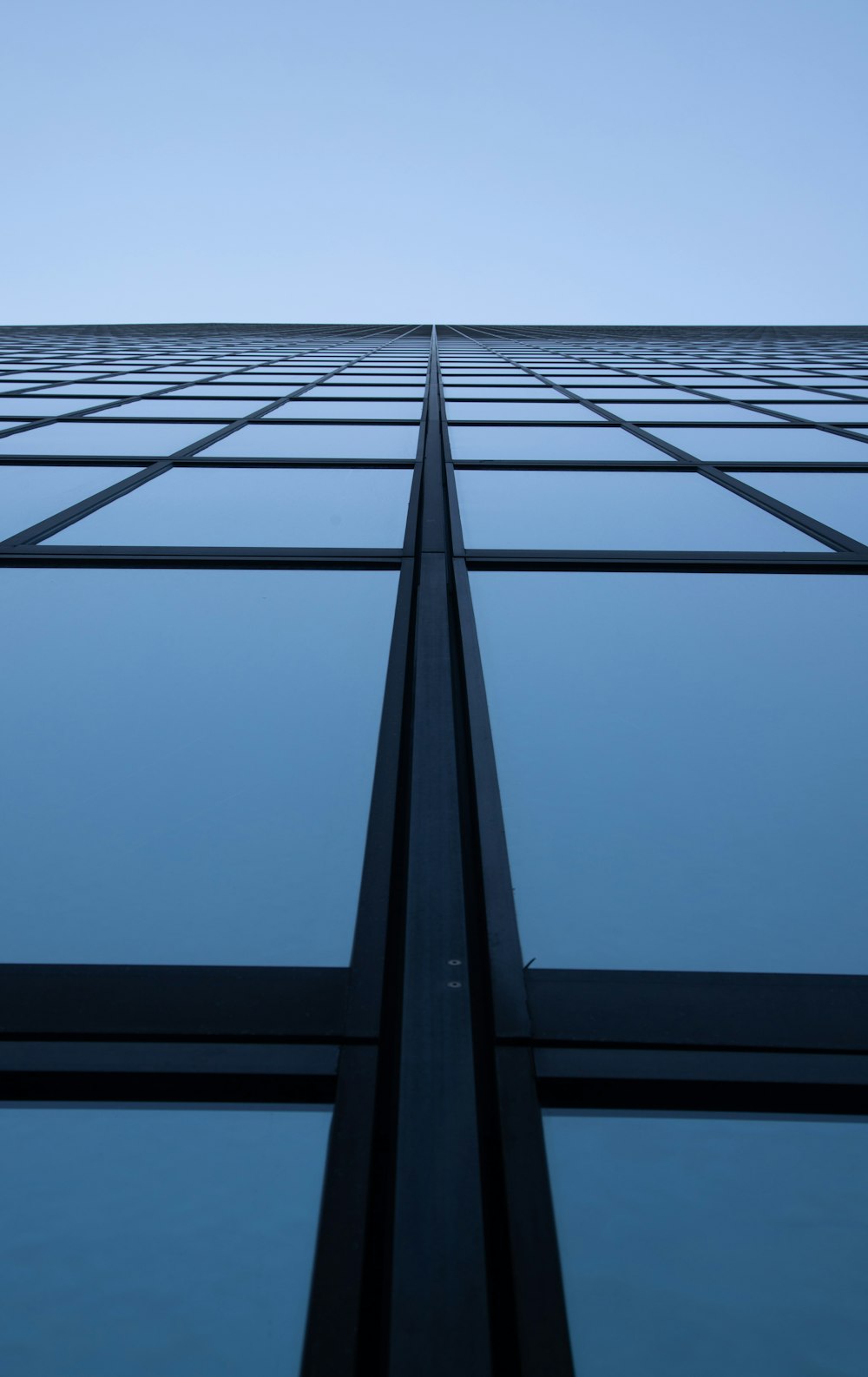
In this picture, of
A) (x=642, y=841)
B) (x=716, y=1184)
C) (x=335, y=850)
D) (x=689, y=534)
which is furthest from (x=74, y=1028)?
(x=689, y=534)

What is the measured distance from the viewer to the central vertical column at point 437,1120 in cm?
141

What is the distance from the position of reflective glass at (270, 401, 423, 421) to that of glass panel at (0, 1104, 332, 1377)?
8615 mm

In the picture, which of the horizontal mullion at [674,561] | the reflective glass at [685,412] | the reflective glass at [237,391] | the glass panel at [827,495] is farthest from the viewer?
the reflective glass at [237,391]

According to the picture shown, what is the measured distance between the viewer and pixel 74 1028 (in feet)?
6.35

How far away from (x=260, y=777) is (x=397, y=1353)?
1.73 metres

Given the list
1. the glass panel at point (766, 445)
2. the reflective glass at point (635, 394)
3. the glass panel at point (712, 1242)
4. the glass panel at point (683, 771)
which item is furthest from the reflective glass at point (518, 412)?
the glass panel at point (712, 1242)

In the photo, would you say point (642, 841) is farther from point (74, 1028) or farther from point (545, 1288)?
point (74, 1028)

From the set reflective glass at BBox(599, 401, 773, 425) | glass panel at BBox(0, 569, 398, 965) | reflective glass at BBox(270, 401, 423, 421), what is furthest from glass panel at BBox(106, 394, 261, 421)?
glass panel at BBox(0, 569, 398, 965)

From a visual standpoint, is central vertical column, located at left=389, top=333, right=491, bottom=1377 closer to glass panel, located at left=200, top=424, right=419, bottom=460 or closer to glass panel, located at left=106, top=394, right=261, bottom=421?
glass panel, located at left=200, top=424, right=419, bottom=460

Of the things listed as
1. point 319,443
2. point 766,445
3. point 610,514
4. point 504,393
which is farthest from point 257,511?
point 504,393

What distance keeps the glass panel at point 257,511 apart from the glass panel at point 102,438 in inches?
45.9

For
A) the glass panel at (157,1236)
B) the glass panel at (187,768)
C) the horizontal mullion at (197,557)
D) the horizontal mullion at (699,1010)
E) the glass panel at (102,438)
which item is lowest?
the glass panel at (157,1236)

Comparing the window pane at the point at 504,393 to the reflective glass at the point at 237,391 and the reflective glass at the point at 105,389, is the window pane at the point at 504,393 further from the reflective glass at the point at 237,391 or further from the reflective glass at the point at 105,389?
the reflective glass at the point at 105,389

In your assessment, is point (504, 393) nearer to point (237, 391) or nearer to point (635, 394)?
point (635, 394)
